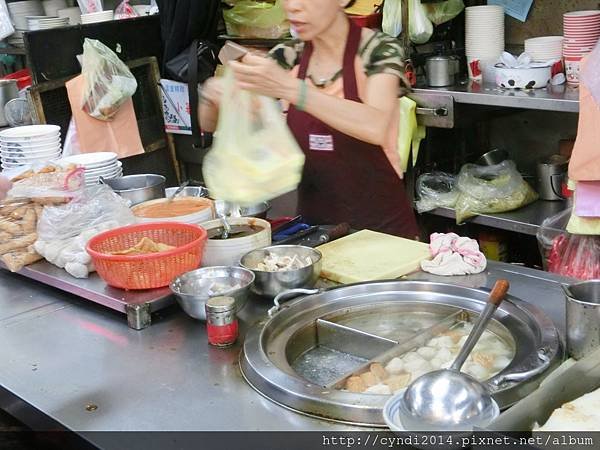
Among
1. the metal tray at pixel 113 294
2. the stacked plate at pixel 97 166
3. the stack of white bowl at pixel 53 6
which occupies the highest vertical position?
the stack of white bowl at pixel 53 6

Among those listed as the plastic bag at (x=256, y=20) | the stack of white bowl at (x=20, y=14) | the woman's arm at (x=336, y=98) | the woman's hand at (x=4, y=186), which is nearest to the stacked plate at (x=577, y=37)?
the woman's arm at (x=336, y=98)

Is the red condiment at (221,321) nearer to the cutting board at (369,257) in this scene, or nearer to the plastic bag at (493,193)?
the cutting board at (369,257)

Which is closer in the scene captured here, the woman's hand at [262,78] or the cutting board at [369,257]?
the cutting board at [369,257]

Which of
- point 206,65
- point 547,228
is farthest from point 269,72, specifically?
point 206,65

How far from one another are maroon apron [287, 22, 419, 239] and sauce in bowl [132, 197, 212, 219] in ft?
1.35

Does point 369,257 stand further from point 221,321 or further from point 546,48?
point 546,48

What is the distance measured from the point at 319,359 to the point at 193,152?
321 centimetres

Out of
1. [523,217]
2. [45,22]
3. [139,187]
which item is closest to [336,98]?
[139,187]

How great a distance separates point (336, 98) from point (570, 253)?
139 cm

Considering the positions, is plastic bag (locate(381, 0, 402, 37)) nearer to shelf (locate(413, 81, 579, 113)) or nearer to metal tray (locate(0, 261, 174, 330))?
shelf (locate(413, 81, 579, 113))

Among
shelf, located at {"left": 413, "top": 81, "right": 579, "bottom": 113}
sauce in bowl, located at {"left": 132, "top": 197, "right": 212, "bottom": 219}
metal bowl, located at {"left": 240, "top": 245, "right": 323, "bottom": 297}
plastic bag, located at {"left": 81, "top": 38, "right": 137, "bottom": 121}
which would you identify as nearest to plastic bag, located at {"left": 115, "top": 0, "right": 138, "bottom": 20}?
plastic bag, located at {"left": 81, "top": 38, "right": 137, "bottom": 121}

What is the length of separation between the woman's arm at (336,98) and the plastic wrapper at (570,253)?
1.08 metres

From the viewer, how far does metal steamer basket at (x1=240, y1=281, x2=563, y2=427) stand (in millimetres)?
1438

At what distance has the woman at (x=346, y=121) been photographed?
2.47 meters
